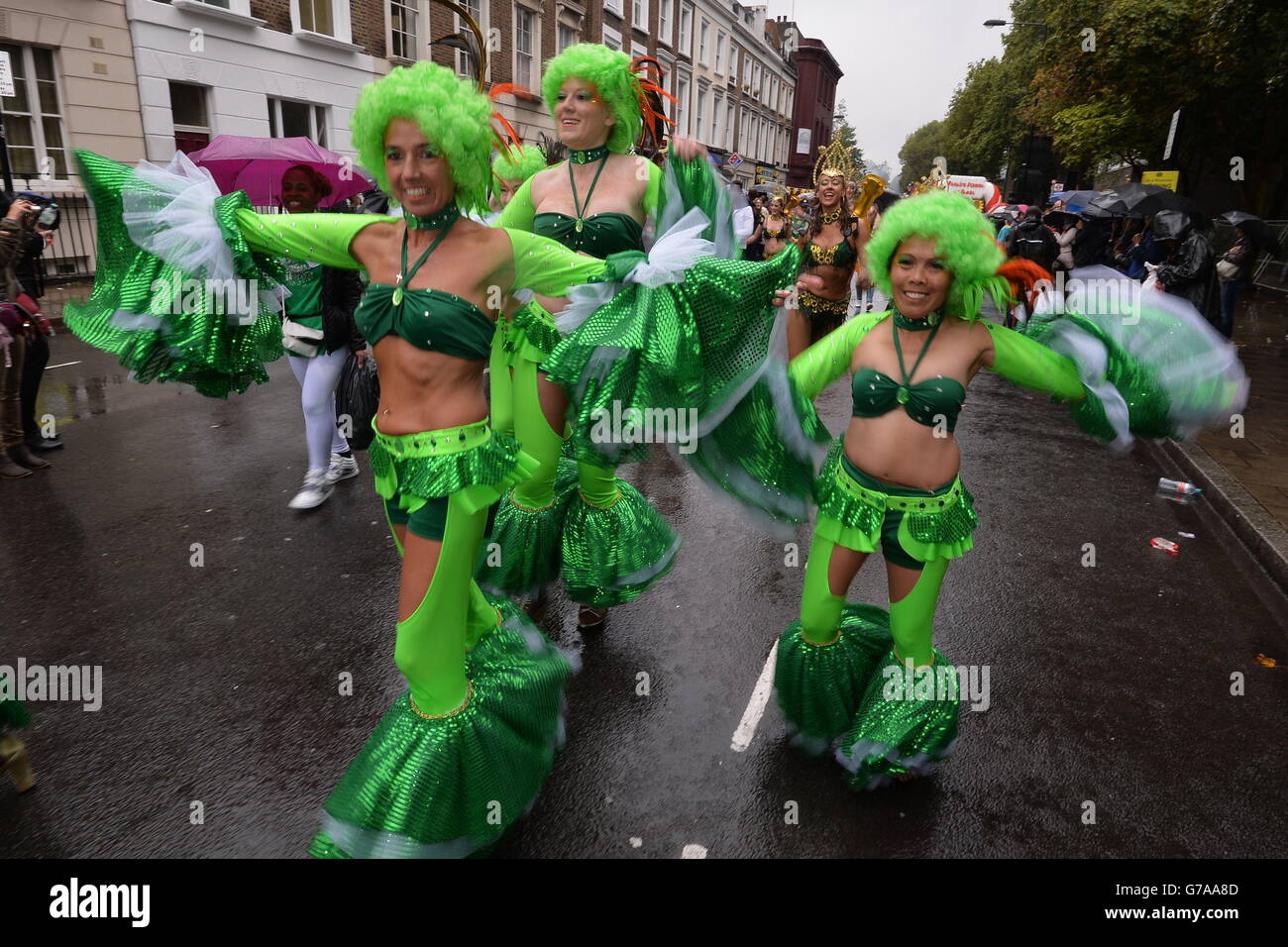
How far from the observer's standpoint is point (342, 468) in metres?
5.98

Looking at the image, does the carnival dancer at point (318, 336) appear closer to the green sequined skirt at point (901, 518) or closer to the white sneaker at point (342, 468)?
the white sneaker at point (342, 468)

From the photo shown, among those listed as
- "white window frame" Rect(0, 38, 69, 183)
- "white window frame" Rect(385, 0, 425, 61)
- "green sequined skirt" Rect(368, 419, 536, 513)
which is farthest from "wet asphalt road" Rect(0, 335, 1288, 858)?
→ "white window frame" Rect(385, 0, 425, 61)

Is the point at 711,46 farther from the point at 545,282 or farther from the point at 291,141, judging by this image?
the point at 545,282

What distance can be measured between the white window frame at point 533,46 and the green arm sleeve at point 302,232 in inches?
893

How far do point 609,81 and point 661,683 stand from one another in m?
2.57

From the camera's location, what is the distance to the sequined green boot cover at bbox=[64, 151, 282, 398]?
2311mm

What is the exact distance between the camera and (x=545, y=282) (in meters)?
2.48

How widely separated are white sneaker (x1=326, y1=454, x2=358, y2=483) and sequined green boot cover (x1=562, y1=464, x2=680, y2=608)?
9.21 ft

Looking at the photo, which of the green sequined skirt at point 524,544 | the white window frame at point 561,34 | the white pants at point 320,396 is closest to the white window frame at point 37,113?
the white pants at point 320,396

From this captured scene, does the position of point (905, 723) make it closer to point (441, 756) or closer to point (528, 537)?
point (441, 756)

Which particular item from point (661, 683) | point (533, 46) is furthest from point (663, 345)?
point (533, 46)

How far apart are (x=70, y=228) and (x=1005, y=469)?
46.5 feet

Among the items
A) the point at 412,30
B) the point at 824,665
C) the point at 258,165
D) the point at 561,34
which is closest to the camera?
the point at 824,665
